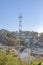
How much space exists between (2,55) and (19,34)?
908 inches

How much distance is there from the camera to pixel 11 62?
6.11 metres

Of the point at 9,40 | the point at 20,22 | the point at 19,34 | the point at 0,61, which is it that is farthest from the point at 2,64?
the point at 19,34

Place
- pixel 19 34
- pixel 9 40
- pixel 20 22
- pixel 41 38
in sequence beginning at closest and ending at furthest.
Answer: pixel 9 40 → pixel 20 22 → pixel 41 38 → pixel 19 34

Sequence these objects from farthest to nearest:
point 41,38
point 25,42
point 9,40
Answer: point 41,38 < point 25,42 < point 9,40

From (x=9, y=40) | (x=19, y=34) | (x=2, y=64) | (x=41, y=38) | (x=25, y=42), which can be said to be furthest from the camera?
(x=19, y=34)

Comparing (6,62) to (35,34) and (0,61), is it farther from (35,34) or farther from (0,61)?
(35,34)

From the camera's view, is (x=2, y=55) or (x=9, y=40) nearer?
(x=2, y=55)

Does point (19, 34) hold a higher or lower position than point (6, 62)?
higher

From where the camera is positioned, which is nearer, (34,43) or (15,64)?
(15,64)

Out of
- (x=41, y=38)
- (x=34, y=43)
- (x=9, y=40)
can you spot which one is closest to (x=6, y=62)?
(x=9, y=40)

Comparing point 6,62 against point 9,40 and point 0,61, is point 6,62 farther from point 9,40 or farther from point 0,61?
point 9,40

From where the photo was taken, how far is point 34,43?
24.1m

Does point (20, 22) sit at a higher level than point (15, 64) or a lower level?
higher

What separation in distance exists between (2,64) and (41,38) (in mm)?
20949
